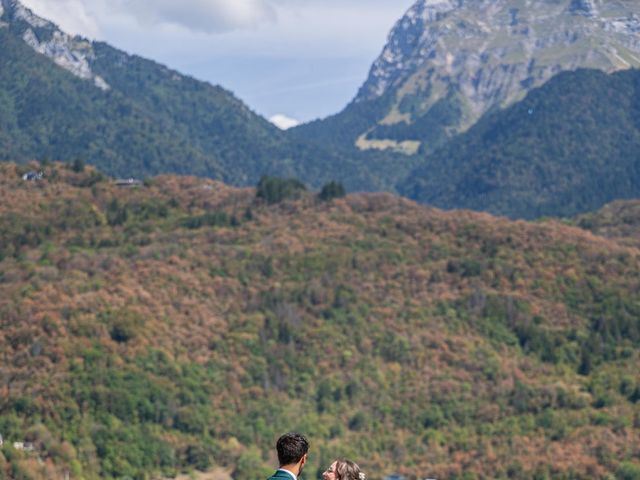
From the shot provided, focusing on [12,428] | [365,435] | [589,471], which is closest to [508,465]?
[589,471]

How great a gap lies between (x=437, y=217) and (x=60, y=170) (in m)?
43.1

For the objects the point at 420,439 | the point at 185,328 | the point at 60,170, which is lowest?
the point at 420,439

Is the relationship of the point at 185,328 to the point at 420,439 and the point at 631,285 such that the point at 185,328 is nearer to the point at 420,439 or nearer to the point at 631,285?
the point at 420,439

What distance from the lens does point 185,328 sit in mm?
128625

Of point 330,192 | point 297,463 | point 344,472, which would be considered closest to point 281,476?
point 297,463

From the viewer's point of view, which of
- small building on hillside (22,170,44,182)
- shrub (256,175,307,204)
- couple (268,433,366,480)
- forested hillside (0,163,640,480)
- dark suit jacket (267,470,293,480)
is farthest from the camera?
shrub (256,175,307,204)

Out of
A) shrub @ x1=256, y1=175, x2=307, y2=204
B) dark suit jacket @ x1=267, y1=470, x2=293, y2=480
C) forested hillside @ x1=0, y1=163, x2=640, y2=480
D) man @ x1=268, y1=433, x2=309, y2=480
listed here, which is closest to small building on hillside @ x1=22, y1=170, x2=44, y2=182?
forested hillside @ x1=0, y1=163, x2=640, y2=480

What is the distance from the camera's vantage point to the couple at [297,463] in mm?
16500

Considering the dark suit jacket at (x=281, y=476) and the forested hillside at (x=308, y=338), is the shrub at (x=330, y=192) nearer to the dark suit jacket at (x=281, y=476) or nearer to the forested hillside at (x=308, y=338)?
the forested hillside at (x=308, y=338)

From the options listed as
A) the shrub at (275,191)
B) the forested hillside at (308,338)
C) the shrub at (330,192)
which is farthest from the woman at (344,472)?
the shrub at (275,191)

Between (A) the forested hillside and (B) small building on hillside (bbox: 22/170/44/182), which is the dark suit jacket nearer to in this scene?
(A) the forested hillside

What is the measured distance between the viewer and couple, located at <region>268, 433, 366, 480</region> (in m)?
16.5

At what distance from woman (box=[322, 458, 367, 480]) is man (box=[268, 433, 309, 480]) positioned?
34 centimetres

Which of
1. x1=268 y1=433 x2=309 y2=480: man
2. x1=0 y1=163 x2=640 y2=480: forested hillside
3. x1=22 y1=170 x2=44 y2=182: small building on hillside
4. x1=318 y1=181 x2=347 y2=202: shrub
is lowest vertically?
x1=0 y1=163 x2=640 y2=480: forested hillside
